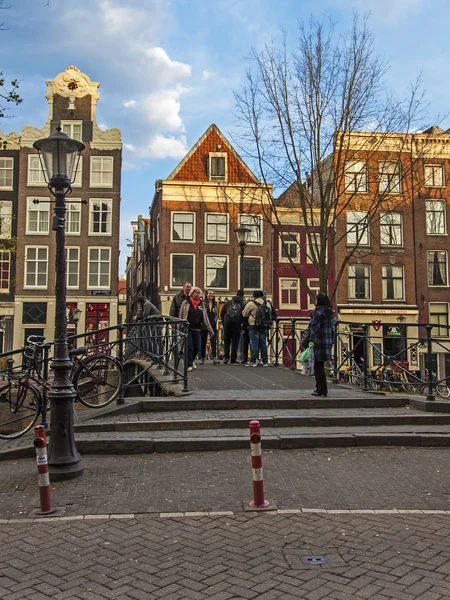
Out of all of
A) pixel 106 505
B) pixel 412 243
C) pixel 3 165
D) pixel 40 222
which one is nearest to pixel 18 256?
pixel 40 222

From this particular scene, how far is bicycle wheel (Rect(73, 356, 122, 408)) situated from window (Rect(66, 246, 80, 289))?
1119 inches

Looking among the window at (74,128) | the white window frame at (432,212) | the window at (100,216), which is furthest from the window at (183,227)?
the white window frame at (432,212)

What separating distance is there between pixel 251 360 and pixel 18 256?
85.5 ft

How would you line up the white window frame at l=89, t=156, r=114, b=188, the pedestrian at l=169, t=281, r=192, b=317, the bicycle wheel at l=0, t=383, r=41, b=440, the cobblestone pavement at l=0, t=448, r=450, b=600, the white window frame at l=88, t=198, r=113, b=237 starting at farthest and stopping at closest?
the white window frame at l=89, t=156, r=114, b=188, the white window frame at l=88, t=198, r=113, b=237, the pedestrian at l=169, t=281, r=192, b=317, the bicycle wheel at l=0, t=383, r=41, b=440, the cobblestone pavement at l=0, t=448, r=450, b=600

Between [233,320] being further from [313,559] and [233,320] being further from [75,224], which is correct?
[75,224]

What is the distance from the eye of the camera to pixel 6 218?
1411 inches

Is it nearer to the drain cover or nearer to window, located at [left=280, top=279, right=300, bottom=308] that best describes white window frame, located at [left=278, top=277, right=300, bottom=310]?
window, located at [left=280, top=279, right=300, bottom=308]

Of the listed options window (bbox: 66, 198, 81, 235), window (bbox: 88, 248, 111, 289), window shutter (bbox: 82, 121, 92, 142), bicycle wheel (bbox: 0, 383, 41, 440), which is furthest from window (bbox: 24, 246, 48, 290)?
bicycle wheel (bbox: 0, 383, 41, 440)

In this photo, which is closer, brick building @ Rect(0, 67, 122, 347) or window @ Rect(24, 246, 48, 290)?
brick building @ Rect(0, 67, 122, 347)

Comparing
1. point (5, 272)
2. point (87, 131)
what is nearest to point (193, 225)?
point (87, 131)

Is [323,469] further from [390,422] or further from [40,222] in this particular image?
[40,222]

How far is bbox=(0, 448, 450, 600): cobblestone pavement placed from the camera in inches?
146

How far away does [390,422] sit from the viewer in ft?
28.3

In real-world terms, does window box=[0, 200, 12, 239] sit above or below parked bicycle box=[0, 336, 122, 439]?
above
